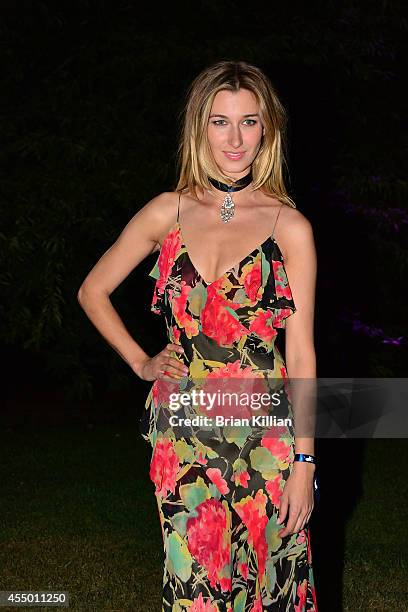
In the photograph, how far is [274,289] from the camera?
10.8 ft

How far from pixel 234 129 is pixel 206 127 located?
88mm

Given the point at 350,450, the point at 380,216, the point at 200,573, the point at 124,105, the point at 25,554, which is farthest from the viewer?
A: the point at 380,216

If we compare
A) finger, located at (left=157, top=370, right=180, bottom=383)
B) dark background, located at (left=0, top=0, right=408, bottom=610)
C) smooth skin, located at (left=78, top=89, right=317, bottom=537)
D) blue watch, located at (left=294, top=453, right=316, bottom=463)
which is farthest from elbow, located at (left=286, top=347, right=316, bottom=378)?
dark background, located at (left=0, top=0, right=408, bottom=610)

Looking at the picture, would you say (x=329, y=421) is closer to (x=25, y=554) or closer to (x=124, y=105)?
(x=124, y=105)

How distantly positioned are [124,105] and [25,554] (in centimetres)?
588

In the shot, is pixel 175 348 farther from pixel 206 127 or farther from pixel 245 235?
pixel 206 127

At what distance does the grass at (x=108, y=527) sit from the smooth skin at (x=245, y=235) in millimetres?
2714

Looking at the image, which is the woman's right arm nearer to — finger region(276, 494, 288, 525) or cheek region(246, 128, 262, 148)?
cheek region(246, 128, 262, 148)

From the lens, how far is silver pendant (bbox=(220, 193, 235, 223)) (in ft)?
11.1

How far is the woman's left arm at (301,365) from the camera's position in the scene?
3221 millimetres

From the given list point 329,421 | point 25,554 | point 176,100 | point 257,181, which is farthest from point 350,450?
point 257,181

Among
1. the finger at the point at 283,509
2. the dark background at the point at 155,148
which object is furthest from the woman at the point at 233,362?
the dark background at the point at 155,148

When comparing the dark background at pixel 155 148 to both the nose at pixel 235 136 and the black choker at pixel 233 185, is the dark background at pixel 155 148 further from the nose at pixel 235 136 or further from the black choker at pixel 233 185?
the nose at pixel 235 136

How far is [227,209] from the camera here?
3.42 meters
